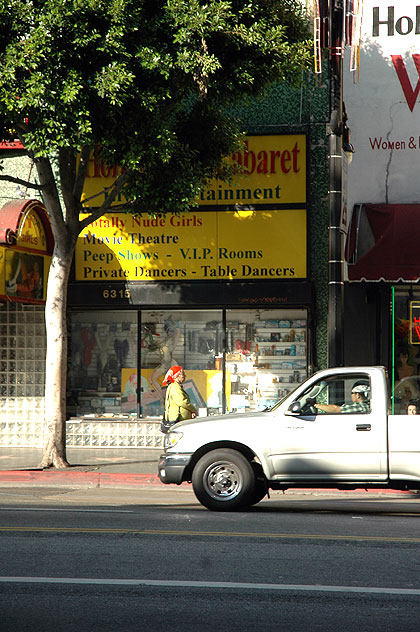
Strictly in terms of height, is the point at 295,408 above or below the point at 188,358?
below

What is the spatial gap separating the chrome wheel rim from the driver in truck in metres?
1.28

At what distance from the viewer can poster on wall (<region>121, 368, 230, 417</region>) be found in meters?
18.5

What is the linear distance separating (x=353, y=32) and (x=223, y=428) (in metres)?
7.34

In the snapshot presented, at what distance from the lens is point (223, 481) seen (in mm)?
10742

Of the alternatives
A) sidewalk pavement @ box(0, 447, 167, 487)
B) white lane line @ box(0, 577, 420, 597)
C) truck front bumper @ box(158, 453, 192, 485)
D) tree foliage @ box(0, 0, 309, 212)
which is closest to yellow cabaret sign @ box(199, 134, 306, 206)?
tree foliage @ box(0, 0, 309, 212)

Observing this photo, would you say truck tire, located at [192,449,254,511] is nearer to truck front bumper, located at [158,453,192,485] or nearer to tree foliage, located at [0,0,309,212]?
truck front bumper, located at [158,453,192,485]

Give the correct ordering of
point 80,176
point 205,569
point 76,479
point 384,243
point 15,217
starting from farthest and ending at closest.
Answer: point 384,243 < point 15,217 < point 80,176 < point 76,479 < point 205,569

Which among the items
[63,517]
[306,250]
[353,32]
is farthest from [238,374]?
[63,517]

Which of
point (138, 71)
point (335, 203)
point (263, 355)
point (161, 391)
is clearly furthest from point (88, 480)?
point (138, 71)

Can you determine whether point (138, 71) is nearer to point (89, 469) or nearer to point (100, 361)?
point (89, 469)

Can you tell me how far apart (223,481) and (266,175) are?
29.2 feet

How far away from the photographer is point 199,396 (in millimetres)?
18531

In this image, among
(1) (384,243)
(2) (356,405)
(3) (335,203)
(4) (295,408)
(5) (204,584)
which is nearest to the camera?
(5) (204,584)

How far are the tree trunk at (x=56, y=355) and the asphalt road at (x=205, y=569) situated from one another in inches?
155
